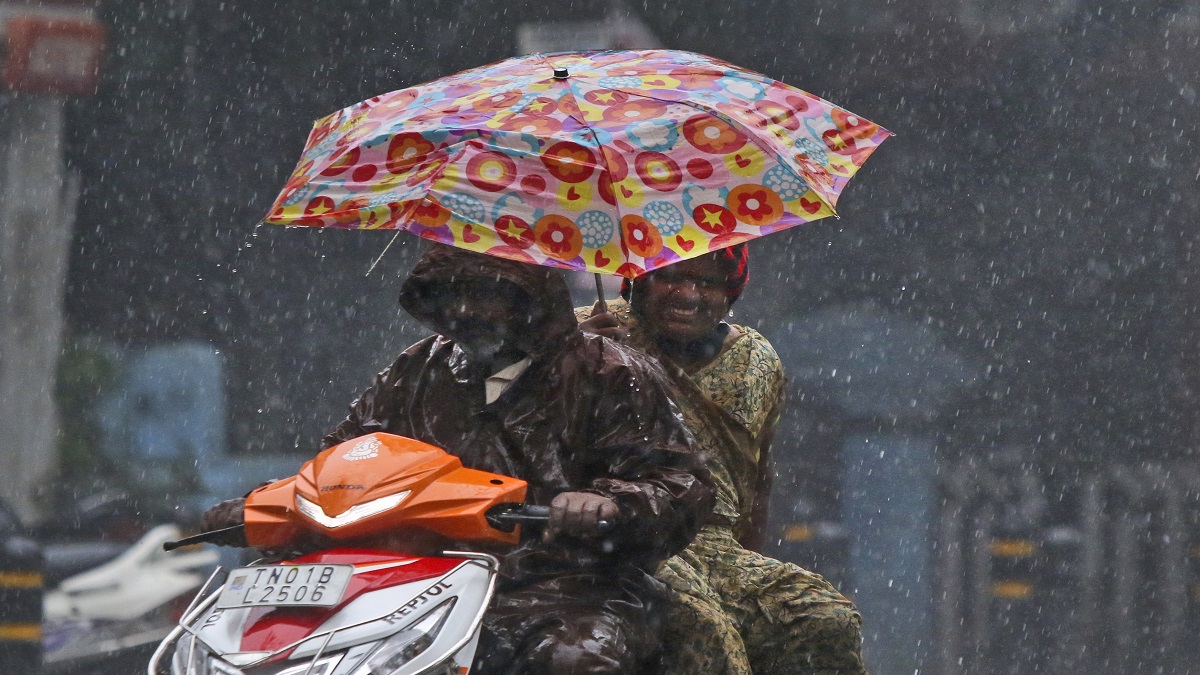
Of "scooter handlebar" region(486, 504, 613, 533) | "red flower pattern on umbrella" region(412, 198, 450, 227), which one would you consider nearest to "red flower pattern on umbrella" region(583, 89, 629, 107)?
"red flower pattern on umbrella" region(412, 198, 450, 227)

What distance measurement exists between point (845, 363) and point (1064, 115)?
286 centimetres

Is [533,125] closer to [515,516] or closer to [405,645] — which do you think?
[515,516]

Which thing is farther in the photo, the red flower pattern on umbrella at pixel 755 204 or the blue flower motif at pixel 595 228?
the red flower pattern on umbrella at pixel 755 204

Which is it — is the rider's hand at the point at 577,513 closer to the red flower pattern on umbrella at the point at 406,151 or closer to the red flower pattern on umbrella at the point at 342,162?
the red flower pattern on umbrella at the point at 406,151

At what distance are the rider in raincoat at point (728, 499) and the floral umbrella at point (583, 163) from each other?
0.81m

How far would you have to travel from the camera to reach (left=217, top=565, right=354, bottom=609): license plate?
8.91 ft

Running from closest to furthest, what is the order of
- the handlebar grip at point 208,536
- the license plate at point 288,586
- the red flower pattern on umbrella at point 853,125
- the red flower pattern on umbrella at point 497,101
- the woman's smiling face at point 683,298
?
the license plate at point 288,586, the handlebar grip at point 208,536, the red flower pattern on umbrella at point 497,101, the red flower pattern on umbrella at point 853,125, the woman's smiling face at point 683,298

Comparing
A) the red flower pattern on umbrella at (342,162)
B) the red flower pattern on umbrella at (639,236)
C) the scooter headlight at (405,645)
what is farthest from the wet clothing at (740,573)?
the red flower pattern on umbrella at (342,162)

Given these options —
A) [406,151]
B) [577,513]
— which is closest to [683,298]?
[406,151]

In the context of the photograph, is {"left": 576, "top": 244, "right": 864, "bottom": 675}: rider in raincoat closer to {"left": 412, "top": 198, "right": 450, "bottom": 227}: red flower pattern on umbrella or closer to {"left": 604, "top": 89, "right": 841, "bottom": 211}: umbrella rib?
{"left": 604, "top": 89, "right": 841, "bottom": 211}: umbrella rib

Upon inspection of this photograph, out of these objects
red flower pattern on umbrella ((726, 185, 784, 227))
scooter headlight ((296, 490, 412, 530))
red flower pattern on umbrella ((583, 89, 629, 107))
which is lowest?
scooter headlight ((296, 490, 412, 530))

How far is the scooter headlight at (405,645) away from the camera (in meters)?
2.60

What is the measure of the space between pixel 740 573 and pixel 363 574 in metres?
1.73

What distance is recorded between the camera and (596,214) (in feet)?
11.4
